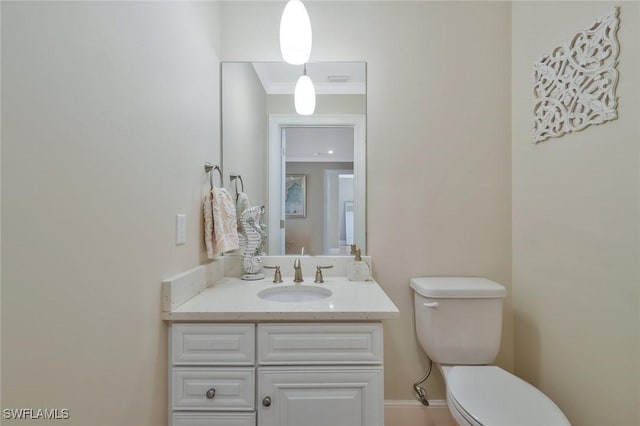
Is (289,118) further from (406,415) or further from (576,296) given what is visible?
(406,415)

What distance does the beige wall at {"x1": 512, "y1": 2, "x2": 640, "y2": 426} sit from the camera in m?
0.98

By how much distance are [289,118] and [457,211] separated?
1111mm

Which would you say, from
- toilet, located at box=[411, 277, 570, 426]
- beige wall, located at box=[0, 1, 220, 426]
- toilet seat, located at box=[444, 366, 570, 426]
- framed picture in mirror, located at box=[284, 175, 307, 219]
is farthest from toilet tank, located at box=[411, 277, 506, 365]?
beige wall, located at box=[0, 1, 220, 426]

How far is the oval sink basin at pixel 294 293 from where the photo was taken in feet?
4.51

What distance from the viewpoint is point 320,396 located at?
3.27 feet

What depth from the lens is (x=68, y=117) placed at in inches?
23.8

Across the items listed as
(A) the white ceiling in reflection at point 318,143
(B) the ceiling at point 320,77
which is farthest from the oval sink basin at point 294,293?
(B) the ceiling at point 320,77

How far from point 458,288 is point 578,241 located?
A: 1.71 feet

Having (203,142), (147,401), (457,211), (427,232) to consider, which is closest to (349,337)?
(147,401)

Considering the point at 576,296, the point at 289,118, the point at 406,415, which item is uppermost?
the point at 289,118

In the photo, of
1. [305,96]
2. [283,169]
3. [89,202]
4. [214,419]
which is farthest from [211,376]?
[305,96]

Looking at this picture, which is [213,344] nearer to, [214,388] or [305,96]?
[214,388]

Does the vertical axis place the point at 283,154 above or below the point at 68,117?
above

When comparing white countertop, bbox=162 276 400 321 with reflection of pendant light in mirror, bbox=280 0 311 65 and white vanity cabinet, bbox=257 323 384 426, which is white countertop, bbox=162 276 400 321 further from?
reflection of pendant light in mirror, bbox=280 0 311 65
